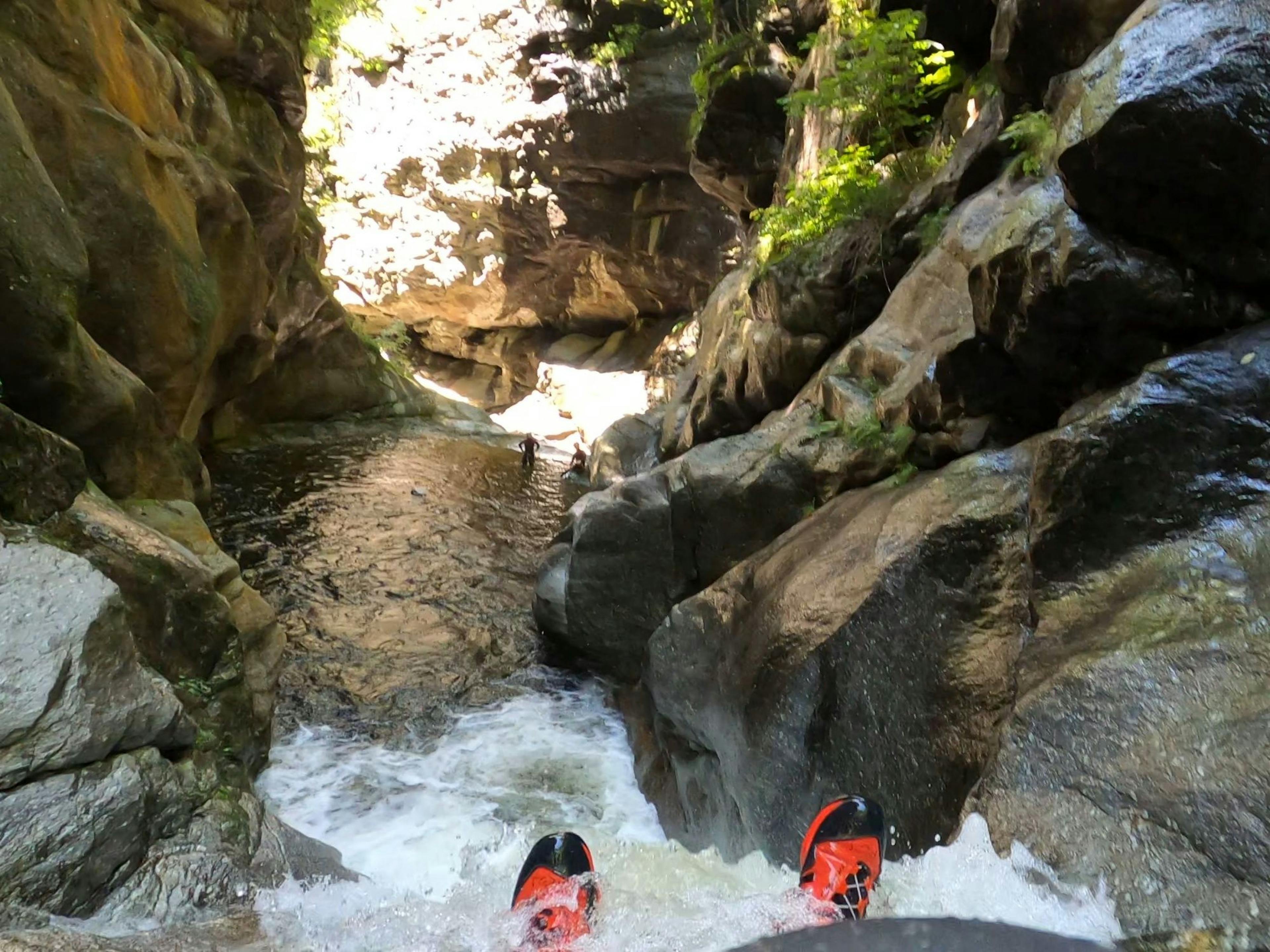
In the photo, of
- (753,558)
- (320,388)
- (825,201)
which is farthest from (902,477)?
(320,388)

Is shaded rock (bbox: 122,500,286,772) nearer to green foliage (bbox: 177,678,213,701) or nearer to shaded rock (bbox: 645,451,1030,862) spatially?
green foliage (bbox: 177,678,213,701)

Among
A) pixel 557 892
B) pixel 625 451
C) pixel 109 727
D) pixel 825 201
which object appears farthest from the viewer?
pixel 625 451

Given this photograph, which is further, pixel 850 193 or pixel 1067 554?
pixel 850 193

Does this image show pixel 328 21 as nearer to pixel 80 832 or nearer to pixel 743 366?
pixel 743 366

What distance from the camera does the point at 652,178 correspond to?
2634cm

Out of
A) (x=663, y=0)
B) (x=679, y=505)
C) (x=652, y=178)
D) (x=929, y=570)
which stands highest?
(x=663, y=0)

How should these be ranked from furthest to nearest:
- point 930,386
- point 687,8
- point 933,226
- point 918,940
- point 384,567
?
point 687,8, point 384,567, point 933,226, point 930,386, point 918,940

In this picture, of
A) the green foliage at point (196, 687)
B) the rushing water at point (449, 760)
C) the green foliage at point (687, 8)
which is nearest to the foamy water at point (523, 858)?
the rushing water at point (449, 760)

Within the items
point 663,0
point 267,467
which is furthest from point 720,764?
point 663,0

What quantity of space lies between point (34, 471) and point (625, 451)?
1271cm

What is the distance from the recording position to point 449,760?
7055 mm

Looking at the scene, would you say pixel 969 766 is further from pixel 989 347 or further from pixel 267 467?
pixel 267 467

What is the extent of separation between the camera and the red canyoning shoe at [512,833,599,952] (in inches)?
107

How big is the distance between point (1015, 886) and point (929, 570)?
1787mm
